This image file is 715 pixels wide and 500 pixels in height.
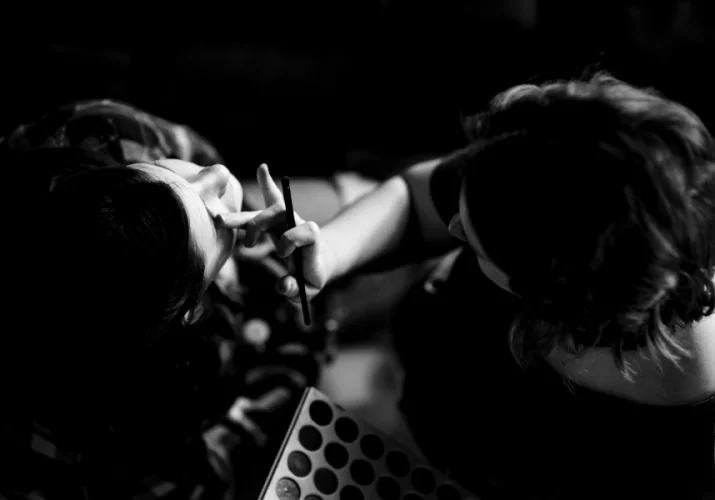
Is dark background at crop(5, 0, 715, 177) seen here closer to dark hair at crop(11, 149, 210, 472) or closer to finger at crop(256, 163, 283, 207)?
finger at crop(256, 163, 283, 207)

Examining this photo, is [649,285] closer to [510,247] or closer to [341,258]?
[510,247]

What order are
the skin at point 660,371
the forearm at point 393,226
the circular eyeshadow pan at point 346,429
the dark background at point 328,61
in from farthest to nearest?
the dark background at point 328,61, the forearm at point 393,226, the circular eyeshadow pan at point 346,429, the skin at point 660,371

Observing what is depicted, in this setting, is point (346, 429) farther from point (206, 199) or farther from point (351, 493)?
point (206, 199)

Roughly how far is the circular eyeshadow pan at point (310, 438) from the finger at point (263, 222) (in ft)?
0.67

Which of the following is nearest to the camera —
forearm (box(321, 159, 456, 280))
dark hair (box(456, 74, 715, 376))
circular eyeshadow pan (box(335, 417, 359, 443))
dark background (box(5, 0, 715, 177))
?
dark hair (box(456, 74, 715, 376))

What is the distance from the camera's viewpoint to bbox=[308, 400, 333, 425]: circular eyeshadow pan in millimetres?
575

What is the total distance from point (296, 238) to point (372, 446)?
0.25 m

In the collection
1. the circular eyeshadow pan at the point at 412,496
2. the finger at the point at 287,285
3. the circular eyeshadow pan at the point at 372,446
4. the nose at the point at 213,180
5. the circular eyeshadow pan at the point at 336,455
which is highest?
the nose at the point at 213,180

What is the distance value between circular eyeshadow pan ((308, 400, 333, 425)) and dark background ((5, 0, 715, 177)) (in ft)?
1.46

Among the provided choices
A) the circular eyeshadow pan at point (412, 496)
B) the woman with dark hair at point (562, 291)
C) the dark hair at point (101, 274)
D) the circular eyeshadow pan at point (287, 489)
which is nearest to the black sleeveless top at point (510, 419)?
the woman with dark hair at point (562, 291)

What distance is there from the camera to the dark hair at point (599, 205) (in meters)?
0.37

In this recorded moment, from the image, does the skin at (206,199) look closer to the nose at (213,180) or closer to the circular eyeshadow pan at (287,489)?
the nose at (213,180)

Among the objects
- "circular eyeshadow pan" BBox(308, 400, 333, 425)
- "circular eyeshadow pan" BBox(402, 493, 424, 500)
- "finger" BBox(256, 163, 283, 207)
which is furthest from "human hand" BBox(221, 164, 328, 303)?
"circular eyeshadow pan" BBox(402, 493, 424, 500)

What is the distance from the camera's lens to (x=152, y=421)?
640 millimetres
